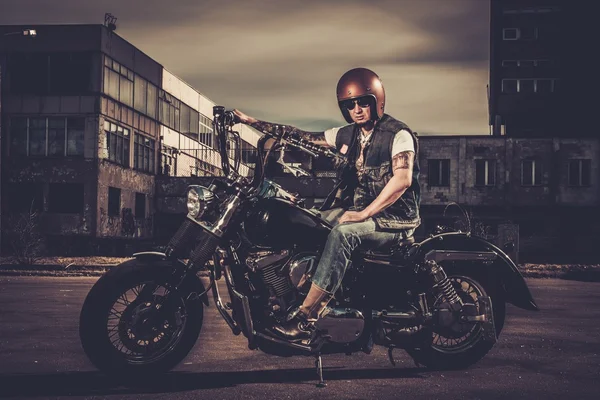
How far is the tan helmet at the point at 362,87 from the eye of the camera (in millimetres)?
6094

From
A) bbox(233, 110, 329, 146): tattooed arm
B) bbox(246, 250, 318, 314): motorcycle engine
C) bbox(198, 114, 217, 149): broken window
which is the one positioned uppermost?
bbox(198, 114, 217, 149): broken window

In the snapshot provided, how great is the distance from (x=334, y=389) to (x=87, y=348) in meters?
1.81

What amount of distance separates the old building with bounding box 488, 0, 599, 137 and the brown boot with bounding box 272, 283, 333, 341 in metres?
57.1

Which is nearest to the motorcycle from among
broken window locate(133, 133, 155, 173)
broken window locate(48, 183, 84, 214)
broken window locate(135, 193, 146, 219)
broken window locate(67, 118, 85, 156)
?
broken window locate(48, 183, 84, 214)

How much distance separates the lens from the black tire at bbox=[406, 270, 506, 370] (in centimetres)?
648

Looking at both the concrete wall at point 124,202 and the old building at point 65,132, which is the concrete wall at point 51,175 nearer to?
the old building at point 65,132

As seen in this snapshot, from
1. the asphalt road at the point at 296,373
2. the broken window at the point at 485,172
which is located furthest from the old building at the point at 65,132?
the asphalt road at the point at 296,373

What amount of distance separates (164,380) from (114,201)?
38770 mm

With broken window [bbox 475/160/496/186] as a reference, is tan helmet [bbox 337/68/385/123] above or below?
below

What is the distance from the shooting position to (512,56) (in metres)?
61.7

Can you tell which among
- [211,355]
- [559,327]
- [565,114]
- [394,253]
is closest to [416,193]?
[394,253]

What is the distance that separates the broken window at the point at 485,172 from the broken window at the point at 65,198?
77.1 feet

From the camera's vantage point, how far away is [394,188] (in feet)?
19.4

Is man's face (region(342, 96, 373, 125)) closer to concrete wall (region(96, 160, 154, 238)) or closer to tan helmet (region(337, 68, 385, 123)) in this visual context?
tan helmet (region(337, 68, 385, 123))
